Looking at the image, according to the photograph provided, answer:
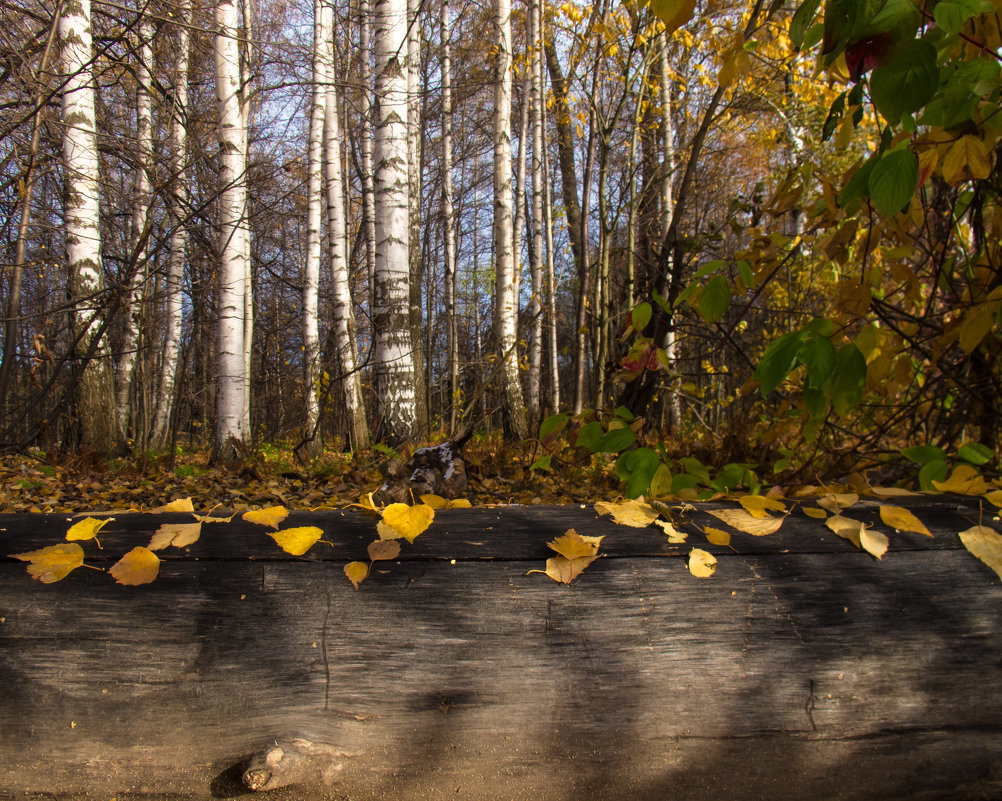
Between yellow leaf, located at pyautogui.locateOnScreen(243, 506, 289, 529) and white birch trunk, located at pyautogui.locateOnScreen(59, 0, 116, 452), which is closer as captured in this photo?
yellow leaf, located at pyautogui.locateOnScreen(243, 506, 289, 529)

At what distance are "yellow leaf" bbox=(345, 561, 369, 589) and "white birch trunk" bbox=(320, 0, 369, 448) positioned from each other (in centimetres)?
586

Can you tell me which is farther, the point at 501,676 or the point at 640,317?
the point at 640,317

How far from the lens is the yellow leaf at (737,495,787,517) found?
3.87 ft

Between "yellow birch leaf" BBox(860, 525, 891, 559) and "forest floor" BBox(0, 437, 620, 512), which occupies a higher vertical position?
"yellow birch leaf" BBox(860, 525, 891, 559)

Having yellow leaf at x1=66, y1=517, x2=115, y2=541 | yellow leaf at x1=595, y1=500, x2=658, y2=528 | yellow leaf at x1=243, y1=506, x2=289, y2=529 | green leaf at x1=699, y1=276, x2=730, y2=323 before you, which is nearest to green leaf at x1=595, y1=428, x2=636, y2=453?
yellow leaf at x1=595, y1=500, x2=658, y2=528

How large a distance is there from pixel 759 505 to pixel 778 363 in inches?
11.7

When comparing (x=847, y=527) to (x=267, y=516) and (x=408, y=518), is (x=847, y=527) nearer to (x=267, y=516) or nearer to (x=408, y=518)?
(x=408, y=518)

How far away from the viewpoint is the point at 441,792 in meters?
0.96

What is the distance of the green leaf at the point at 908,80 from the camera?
0.78m

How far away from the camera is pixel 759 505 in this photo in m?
1.20

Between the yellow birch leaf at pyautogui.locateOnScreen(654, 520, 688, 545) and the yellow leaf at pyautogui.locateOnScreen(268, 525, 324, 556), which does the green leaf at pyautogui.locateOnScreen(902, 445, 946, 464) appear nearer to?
the yellow birch leaf at pyautogui.locateOnScreen(654, 520, 688, 545)

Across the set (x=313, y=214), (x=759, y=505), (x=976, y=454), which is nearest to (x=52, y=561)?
(x=759, y=505)

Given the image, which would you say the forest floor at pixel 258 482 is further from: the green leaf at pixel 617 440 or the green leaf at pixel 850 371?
the green leaf at pixel 850 371

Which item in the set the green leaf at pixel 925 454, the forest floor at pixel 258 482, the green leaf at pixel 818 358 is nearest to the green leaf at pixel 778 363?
the green leaf at pixel 818 358
